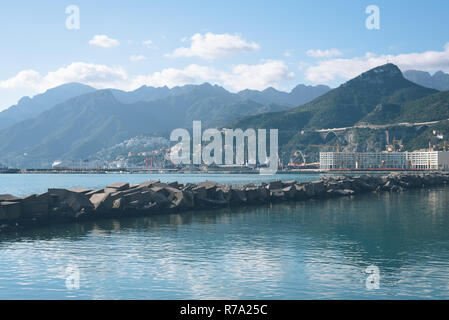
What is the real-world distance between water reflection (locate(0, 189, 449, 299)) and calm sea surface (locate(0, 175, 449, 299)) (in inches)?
1.4

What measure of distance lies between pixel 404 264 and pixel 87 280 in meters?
11.0

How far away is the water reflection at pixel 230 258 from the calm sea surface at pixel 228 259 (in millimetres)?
35

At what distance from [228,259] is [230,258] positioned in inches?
8.0

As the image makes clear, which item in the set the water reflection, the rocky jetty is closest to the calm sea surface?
the water reflection

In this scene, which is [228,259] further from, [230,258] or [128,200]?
[128,200]

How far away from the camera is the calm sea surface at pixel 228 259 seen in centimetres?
1381

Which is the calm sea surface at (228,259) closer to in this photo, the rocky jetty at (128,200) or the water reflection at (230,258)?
the water reflection at (230,258)

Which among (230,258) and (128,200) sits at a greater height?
(128,200)

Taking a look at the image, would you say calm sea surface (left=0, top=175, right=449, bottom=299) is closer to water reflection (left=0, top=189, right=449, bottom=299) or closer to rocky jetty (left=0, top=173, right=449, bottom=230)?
water reflection (left=0, top=189, right=449, bottom=299)

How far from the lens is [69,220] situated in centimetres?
2919

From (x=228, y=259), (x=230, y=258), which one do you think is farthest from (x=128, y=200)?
(x=228, y=259)

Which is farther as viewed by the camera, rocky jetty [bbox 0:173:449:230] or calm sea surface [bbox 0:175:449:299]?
rocky jetty [bbox 0:173:449:230]

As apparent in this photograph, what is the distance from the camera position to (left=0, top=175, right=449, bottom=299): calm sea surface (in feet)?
45.3

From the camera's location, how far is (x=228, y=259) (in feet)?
59.8
